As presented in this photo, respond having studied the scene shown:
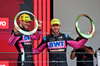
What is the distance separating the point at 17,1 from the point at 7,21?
266 millimetres

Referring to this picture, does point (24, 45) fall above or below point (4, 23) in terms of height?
below

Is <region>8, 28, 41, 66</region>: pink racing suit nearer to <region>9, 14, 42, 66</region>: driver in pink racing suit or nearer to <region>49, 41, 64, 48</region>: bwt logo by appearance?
<region>9, 14, 42, 66</region>: driver in pink racing suit

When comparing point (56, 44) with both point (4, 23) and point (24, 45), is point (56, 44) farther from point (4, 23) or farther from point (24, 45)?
point (4, 23)

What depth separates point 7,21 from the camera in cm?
289

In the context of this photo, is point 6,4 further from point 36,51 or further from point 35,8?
point 36,51

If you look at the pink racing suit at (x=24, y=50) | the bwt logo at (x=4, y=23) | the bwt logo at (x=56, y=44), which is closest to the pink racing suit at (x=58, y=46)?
the bwt logo at (x=56, y=44)

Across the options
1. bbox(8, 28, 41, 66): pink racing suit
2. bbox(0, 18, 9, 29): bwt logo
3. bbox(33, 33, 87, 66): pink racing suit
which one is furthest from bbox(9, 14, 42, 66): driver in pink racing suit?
bbox(0, 18, 9, 29): bwt logo

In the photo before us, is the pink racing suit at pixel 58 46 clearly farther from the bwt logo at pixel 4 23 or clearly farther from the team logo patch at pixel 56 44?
the bwt logo at pixel 4 23

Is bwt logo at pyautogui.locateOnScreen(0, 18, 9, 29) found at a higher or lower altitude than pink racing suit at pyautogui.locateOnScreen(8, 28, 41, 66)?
higher

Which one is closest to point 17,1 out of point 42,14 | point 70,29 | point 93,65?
point 42,14

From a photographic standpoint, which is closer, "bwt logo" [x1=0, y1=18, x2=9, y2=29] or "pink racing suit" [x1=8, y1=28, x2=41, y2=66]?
"pink racing suit" [x1=8, y1=28, x2=41, y2=66]

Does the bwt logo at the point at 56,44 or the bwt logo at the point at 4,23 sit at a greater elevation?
the bwt logo at the point at 4,23

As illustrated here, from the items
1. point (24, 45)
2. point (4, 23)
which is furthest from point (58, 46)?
point (4, 23)

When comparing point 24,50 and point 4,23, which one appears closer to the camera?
point 24,50
